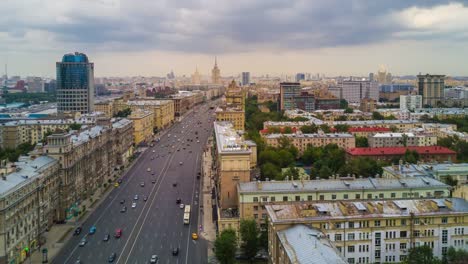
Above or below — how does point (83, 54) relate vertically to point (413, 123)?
above

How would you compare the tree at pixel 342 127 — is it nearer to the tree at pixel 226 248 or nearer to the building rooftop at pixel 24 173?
the building rooftop at pixel 24 173

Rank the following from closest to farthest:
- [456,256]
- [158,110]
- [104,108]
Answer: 1. [456,256]
2. [158,110]
3. [104,108]

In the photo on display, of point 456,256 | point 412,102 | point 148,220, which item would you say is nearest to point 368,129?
point 148,220

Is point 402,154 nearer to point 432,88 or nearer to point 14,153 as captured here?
point 14,153

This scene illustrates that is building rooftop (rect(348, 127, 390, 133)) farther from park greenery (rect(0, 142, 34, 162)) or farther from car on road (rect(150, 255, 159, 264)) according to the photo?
car on road (rect(150, 255, 159, 264))

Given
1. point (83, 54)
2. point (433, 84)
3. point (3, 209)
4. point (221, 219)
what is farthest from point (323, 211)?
point (433, 84)

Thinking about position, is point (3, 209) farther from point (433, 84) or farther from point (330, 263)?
point (433, 84)
